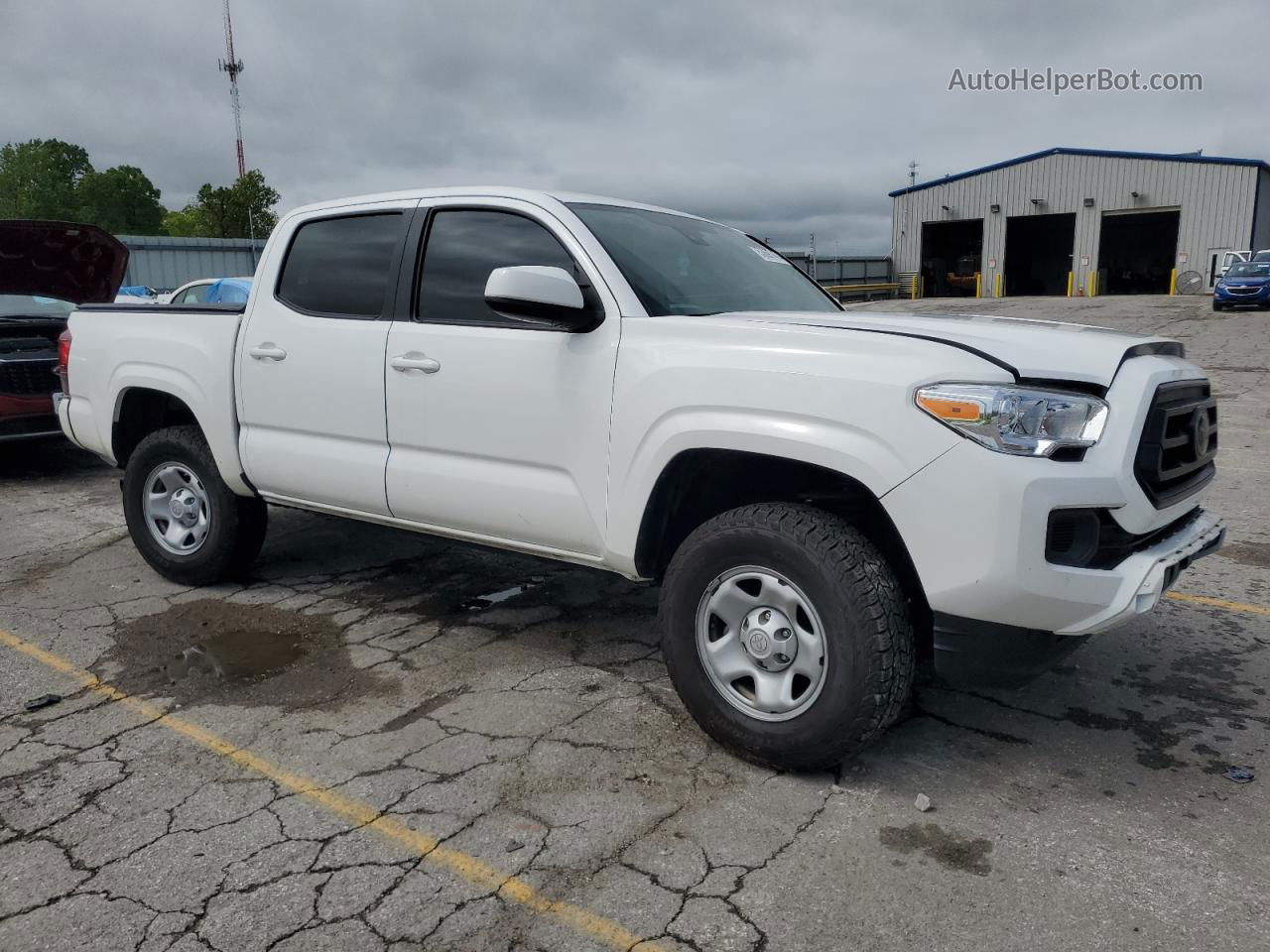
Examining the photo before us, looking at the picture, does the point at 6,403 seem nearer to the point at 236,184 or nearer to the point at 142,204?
the point at 236,184

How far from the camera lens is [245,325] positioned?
4496mm

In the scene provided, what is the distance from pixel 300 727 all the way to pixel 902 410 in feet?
7.57

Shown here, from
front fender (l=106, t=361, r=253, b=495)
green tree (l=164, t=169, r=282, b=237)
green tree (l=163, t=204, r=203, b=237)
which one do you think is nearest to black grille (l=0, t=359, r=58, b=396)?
front fender (l=106, t=361, r=253, b=495)

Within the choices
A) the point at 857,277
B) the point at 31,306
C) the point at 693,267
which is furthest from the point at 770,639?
the point at 857,277

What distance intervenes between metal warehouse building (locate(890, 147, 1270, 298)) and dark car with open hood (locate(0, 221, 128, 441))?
3563 centimetres

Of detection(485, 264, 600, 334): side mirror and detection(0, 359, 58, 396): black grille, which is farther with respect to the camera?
detection(0, 359, 58, 396): black grille

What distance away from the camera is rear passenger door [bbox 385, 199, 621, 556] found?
11.1ft

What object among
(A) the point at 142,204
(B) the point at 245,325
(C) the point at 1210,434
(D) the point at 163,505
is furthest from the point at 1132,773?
(A) the point at 142,204

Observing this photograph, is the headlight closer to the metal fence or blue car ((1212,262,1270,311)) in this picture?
blue car ((1212,262,1270,311))

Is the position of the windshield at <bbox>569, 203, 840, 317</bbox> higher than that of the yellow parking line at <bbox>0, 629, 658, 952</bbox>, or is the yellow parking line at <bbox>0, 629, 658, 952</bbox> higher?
the windshield at <bbox>569, 203, 840, 317</bbox>

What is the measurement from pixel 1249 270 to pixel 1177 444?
89.0 ft

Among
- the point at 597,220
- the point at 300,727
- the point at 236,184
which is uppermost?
the point at 236,184

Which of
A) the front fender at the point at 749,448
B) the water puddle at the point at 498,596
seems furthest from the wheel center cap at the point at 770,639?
the water puddle at the point at 498,596

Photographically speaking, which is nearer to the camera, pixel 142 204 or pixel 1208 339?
pixel 1208 339
